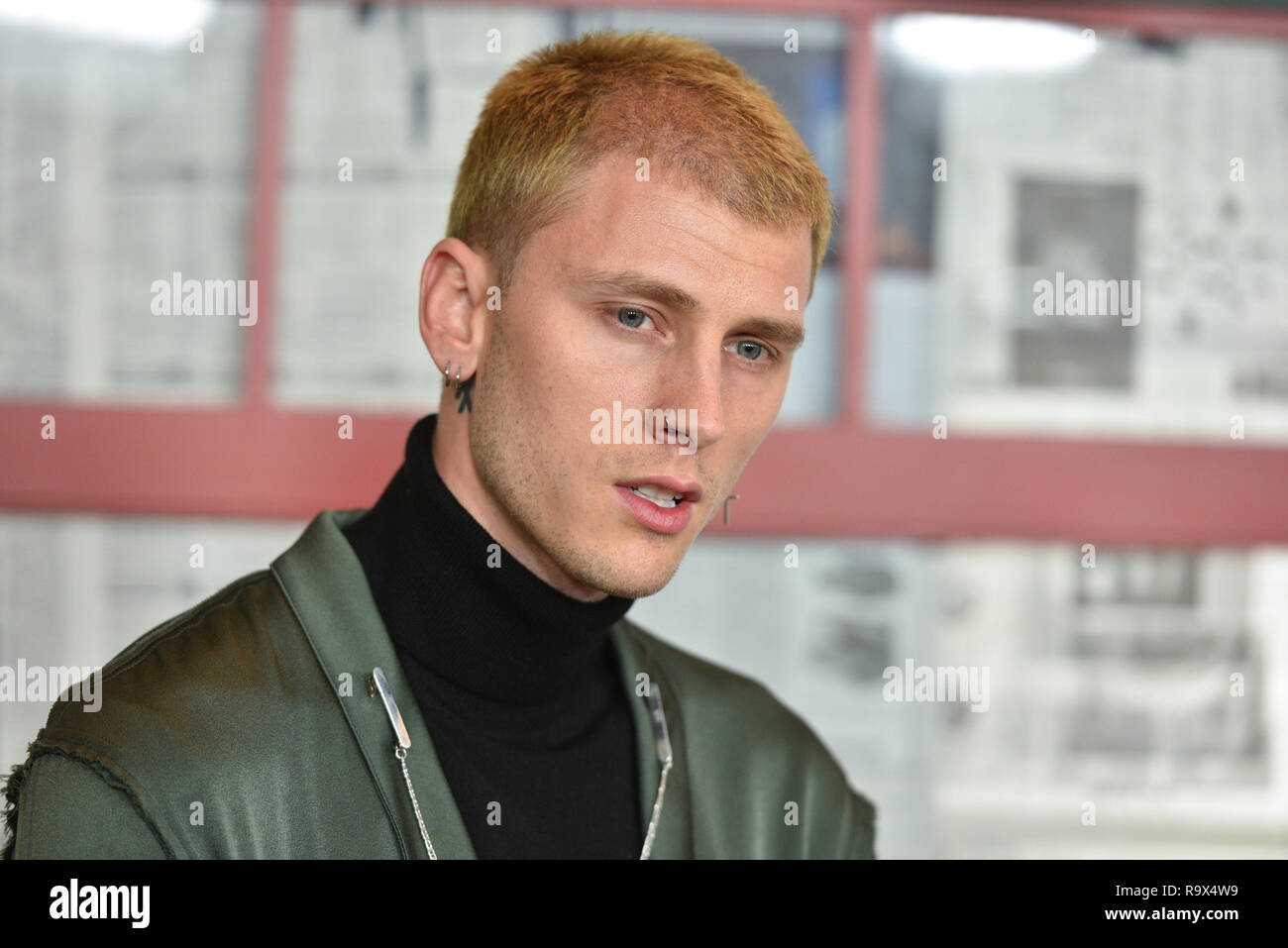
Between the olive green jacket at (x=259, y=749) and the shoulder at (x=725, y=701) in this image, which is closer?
the olive green jacket at (x=259, y=749)

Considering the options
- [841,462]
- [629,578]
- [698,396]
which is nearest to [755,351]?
[698,396]

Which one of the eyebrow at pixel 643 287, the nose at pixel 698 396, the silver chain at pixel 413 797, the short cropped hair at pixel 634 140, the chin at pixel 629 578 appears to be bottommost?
the silver chain at pixel 413 797

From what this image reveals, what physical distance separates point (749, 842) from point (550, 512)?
1.30 feet

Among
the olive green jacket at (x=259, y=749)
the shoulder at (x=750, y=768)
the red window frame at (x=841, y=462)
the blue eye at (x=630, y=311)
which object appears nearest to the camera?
the olive green jacket at (x=259, y=749)

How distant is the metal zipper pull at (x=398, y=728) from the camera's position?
0.97 m

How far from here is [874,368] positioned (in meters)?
2.03

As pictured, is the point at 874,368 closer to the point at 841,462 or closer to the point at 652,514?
the point at 841,462

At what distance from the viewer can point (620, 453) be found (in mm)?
1004

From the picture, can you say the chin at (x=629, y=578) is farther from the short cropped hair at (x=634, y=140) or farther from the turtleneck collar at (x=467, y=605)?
the short cropped hair at (x=634, y=140)

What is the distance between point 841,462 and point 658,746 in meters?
0.93

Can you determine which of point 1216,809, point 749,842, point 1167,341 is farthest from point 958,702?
point 749,842

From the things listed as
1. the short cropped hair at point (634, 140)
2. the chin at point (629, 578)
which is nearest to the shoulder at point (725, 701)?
the chin at point (629, 578)

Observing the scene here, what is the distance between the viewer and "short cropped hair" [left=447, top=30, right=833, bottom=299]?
1.01 m
